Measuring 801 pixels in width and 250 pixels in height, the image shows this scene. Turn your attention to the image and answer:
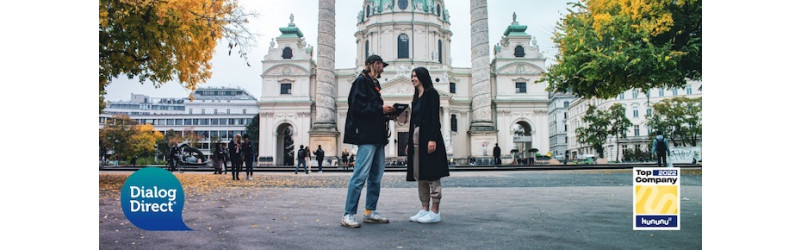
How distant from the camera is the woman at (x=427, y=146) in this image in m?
4.70

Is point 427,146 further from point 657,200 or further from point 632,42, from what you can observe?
Result: point 632,42

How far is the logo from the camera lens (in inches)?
146

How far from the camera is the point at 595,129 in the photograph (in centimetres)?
675

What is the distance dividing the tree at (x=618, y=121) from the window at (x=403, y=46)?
159 ft

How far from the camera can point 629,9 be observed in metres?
5.09

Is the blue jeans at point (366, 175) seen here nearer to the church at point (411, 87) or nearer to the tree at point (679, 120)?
the tree at point (679, 120)

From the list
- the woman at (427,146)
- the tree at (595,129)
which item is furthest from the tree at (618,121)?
the woman at (427,146)

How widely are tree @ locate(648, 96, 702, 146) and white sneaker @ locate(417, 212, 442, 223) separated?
7.04ft

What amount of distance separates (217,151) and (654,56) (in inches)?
269

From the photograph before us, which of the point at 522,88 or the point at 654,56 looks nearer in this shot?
the point at 654,56

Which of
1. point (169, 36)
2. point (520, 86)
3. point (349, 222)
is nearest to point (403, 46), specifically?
point (520, 86)

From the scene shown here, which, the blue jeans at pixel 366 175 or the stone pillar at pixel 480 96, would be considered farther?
the stone pillar at pixel 480 96

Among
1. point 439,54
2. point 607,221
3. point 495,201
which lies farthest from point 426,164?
point 439,54
